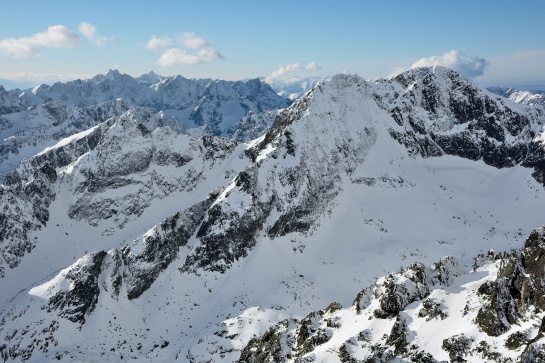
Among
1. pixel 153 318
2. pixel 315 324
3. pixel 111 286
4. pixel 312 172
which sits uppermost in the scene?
pixel 312 172

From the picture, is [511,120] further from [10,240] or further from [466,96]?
[10,240]

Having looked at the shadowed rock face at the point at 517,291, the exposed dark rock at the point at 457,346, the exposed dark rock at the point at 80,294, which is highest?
the shadowed rock face at the point at 517,291

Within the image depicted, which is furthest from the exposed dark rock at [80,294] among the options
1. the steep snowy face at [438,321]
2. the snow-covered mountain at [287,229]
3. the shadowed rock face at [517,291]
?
the shadowed rock face at [517,291]

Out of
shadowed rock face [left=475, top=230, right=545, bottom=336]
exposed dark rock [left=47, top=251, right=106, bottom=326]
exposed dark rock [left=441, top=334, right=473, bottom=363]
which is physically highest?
shadowed rock face [left=475, top=230, right=545, bottom=336]

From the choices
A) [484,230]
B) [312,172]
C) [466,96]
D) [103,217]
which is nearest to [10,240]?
[103,217]

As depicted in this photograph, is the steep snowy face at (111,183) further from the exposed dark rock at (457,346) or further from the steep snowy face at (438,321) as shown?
the exposed dark rock at (457,346)

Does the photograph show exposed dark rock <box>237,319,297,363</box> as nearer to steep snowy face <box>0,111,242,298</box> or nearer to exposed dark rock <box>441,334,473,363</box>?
exposed dark rock <box>441,334,473,363</box>

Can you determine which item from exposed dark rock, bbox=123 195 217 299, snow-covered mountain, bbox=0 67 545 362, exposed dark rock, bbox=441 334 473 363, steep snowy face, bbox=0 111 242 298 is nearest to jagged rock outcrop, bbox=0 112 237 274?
steep snowy face, bbox=0 111 242 298

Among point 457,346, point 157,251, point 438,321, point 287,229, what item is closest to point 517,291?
point 457,346
